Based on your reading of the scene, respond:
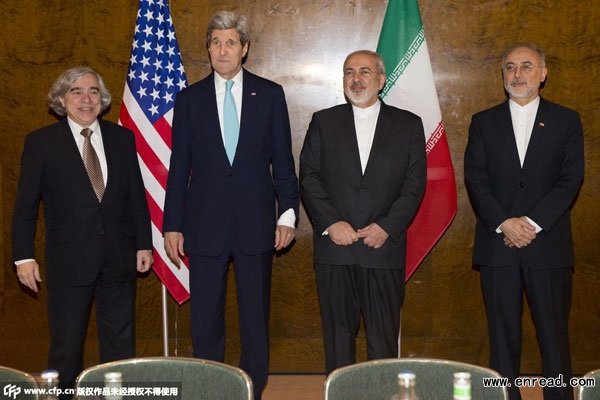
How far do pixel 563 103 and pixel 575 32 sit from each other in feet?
1.41

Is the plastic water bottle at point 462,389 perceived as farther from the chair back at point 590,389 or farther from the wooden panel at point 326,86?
the wooden panel at point 326,86

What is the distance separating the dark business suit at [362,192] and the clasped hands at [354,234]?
3 centimetres

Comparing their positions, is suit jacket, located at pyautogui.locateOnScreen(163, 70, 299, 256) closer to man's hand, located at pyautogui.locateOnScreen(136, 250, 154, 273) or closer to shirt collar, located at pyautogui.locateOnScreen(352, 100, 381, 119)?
man's hand, located at pyautogui.locateOnScreen(136, 250, 154, 273)

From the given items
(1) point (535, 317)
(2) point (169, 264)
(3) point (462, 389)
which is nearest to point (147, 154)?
(2) point (169, 264)

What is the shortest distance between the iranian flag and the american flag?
4.03 ft

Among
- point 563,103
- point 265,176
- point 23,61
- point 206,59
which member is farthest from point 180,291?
point 563,103

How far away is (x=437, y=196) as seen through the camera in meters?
4.47

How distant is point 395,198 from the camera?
3.90 m

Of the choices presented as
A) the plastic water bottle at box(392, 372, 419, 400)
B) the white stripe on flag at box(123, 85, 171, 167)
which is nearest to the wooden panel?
the white stripe on flag at box(123, 85, 171, 167)

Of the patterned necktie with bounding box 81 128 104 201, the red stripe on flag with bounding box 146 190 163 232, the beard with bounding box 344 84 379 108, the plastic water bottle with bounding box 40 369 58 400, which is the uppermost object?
the beard with bounding box 344 84 379 108

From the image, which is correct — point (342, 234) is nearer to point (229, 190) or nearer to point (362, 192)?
point (362, 192)

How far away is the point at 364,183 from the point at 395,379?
5.73 feet

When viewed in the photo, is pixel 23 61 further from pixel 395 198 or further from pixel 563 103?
pixel 563 103

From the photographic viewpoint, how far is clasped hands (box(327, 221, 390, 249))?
3.76m
